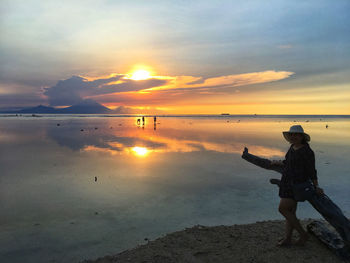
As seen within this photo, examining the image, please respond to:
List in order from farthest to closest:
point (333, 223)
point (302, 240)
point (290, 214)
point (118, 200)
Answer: point (118, 200), point (302, 240), point (290, 214), point (333, 223)

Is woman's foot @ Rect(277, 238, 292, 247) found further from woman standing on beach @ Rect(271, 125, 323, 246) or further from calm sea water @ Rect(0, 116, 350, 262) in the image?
calm sea water @ Rect(0, 116, 350, 262)

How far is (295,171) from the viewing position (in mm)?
5480

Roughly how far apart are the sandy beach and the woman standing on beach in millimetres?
359

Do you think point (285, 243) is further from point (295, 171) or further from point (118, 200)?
point (118, 200)

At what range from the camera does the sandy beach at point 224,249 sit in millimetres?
5559

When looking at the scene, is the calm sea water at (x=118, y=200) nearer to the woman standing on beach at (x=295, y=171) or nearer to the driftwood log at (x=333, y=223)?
the woman standing on beach at (x=295, y=171)

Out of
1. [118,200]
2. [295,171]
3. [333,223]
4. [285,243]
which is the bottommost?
[118,200]

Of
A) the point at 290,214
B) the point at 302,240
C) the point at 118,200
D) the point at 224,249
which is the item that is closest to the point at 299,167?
the point at 290,214

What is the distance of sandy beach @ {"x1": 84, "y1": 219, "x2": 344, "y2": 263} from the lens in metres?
5.56

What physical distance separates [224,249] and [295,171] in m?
2.44

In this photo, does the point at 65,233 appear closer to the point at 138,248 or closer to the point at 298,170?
the point at 138,248

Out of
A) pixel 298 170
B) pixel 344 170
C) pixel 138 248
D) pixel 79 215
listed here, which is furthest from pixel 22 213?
pixel 344 170

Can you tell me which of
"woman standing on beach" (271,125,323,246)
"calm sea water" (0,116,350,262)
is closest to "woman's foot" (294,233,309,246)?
"woman standing on beach" (271,125,323,246)

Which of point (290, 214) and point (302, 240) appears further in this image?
point (302, 240)
